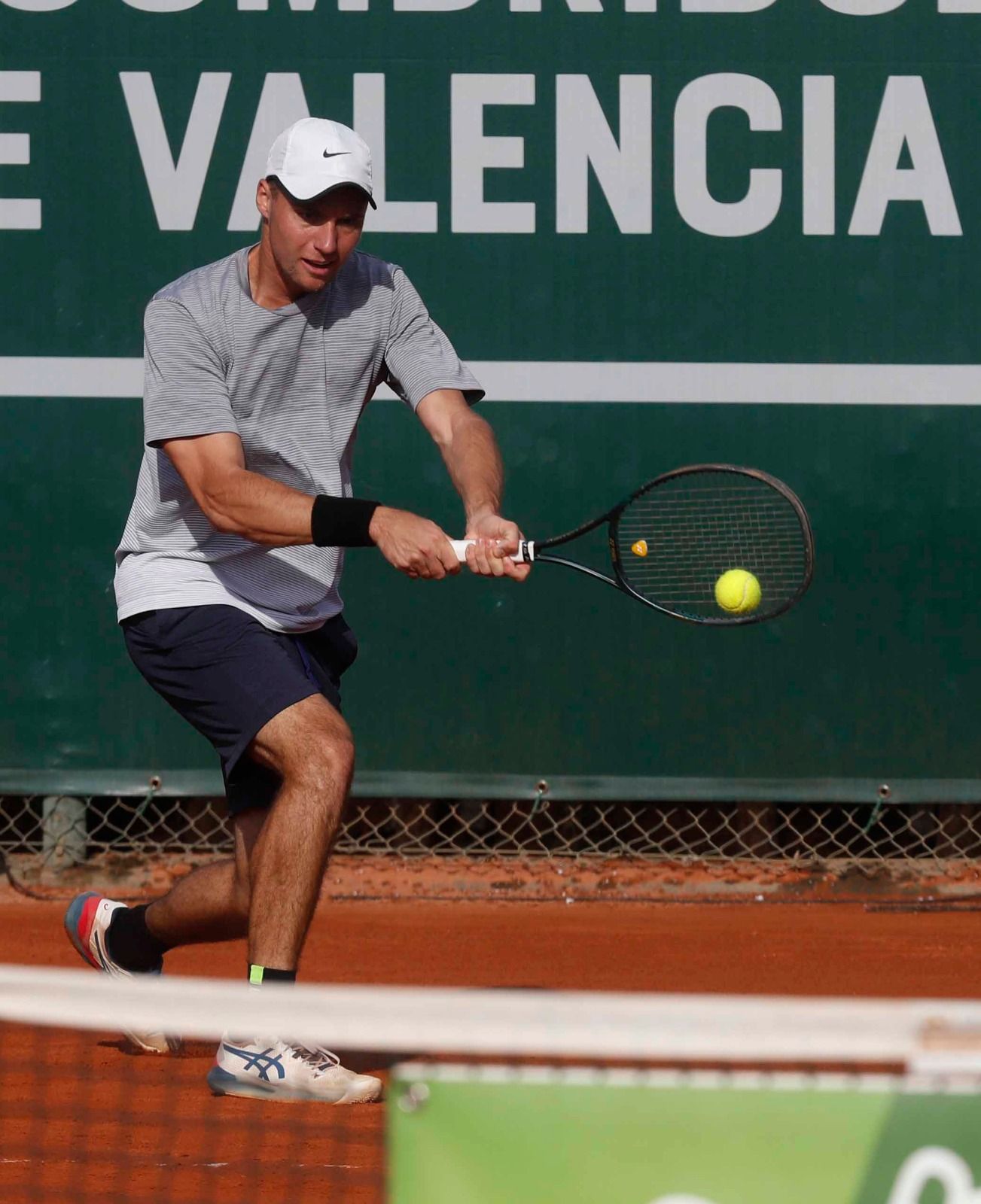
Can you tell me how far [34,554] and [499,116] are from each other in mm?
1613

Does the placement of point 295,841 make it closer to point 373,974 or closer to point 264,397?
point 264,397

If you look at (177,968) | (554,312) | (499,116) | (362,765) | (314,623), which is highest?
(499,116)

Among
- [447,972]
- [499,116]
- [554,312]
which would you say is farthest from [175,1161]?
[499,116]

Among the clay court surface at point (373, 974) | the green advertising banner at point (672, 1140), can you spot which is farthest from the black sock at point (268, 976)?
the green advertising banner at point (672, 1140)

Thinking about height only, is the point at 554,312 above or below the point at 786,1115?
above

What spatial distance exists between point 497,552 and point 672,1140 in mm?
1572

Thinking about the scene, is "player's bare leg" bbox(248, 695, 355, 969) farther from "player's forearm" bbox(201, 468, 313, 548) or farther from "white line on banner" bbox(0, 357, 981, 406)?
"white line on banner" bbox(0, 357, 981, 406)

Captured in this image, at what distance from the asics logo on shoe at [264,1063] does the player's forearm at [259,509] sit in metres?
0.81

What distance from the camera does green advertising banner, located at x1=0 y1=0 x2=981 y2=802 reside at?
4414 mm

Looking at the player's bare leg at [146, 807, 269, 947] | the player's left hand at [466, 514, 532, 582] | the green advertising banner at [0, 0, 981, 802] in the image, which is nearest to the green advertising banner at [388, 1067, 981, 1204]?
the player's left hand at [466, 514, 532, 582]

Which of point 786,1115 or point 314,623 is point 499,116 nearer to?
point 314,623

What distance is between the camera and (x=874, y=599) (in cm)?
446

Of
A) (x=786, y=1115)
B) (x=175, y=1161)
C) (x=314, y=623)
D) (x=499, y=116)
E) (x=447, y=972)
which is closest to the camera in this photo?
(x=786, y=1115)

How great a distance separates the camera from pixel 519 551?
2746 mm
